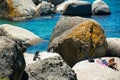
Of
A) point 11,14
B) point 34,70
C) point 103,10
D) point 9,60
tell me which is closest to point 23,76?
point 34,70

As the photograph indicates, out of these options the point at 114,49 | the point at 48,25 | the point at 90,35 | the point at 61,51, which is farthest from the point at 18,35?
the point at 48,25

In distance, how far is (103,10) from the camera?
46562 millimetres

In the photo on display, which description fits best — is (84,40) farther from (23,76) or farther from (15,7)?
(15,7)

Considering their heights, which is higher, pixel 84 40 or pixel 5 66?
pixel 5 66

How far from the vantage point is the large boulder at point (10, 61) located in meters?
12.7

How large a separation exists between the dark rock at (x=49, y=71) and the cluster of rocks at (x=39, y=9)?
28.4 m

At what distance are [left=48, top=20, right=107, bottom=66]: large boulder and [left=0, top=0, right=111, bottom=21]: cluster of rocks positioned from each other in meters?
20.9

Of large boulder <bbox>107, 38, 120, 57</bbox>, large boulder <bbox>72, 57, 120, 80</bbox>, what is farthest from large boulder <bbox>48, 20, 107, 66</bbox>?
large boulder <bbox>72, 57, 120, 80</bbox>

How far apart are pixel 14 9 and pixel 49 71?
29643mm

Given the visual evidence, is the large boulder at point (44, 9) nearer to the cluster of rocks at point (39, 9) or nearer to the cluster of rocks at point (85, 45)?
the cluster of rocks at point (39, 9)

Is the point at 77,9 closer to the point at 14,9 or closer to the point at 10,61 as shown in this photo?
the point at 14,9

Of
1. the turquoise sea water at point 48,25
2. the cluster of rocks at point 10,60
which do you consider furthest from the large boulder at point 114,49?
the cluster of rocks at point 10,60

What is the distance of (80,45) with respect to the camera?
21.3m

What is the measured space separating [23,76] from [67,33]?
8173mm
